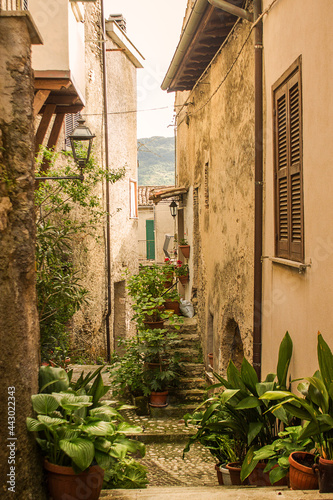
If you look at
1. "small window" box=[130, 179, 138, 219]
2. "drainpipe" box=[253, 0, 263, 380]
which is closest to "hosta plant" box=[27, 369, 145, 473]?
"drainpipe" box=[253, 0, 263, 380]

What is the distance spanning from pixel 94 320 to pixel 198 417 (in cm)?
792

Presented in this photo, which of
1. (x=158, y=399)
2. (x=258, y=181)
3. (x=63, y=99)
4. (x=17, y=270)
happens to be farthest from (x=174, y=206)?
(x=17, y=270)

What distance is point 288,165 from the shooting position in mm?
4199

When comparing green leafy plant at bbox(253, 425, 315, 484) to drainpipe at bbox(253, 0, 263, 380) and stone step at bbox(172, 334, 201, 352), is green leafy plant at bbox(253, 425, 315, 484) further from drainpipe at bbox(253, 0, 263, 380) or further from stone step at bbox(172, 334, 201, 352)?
stone step at bbox(172, 334, 201, 352)

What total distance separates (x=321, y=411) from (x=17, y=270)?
6.59ft

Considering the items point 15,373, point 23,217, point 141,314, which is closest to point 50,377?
point 15,373

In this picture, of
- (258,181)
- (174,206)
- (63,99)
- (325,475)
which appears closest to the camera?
(325,475)

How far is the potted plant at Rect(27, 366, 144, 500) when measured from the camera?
292 cm

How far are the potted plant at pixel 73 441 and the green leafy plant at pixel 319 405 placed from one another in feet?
3.35

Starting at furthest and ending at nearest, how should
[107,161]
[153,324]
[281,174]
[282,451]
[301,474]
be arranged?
[107,161], [153,324], [281,174], [282,451], [301,474]

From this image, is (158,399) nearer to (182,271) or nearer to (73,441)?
(182,271)

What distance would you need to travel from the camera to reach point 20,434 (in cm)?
290

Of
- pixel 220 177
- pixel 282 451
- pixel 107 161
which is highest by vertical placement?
pixel 107 161

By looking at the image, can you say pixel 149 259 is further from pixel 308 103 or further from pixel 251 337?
pixel 308 103
